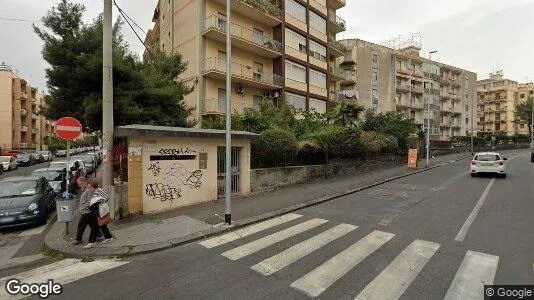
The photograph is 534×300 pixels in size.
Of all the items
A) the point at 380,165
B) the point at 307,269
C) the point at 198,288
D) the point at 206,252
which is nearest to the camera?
the point at 198,288

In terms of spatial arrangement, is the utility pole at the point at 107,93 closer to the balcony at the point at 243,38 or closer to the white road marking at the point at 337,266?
the white road marking at the point at 337,266

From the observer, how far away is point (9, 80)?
152 feet

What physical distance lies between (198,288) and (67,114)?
44.3ft

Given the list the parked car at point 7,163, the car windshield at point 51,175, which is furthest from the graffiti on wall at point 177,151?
the parked car at point 7,163

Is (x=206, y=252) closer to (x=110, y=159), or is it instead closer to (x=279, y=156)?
(x=110, y=159)

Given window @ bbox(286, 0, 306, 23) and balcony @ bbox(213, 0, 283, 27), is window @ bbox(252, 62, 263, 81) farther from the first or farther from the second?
window @ bbox(286, 0, 306, 23)

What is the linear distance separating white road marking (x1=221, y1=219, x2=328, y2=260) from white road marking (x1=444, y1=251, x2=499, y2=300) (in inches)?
132

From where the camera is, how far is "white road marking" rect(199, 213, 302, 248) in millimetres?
6918

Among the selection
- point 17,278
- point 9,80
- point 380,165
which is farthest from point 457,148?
point 9,80

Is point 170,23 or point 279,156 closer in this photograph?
point 279,156

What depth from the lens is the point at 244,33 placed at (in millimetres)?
24516

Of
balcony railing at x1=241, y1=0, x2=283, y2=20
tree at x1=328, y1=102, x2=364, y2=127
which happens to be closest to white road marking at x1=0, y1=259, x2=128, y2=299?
tree at x1=328, y1=102, x2=364, y2=127

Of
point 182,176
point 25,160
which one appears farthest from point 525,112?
point 25,160

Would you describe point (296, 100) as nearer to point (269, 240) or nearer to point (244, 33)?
point (244, 33)
